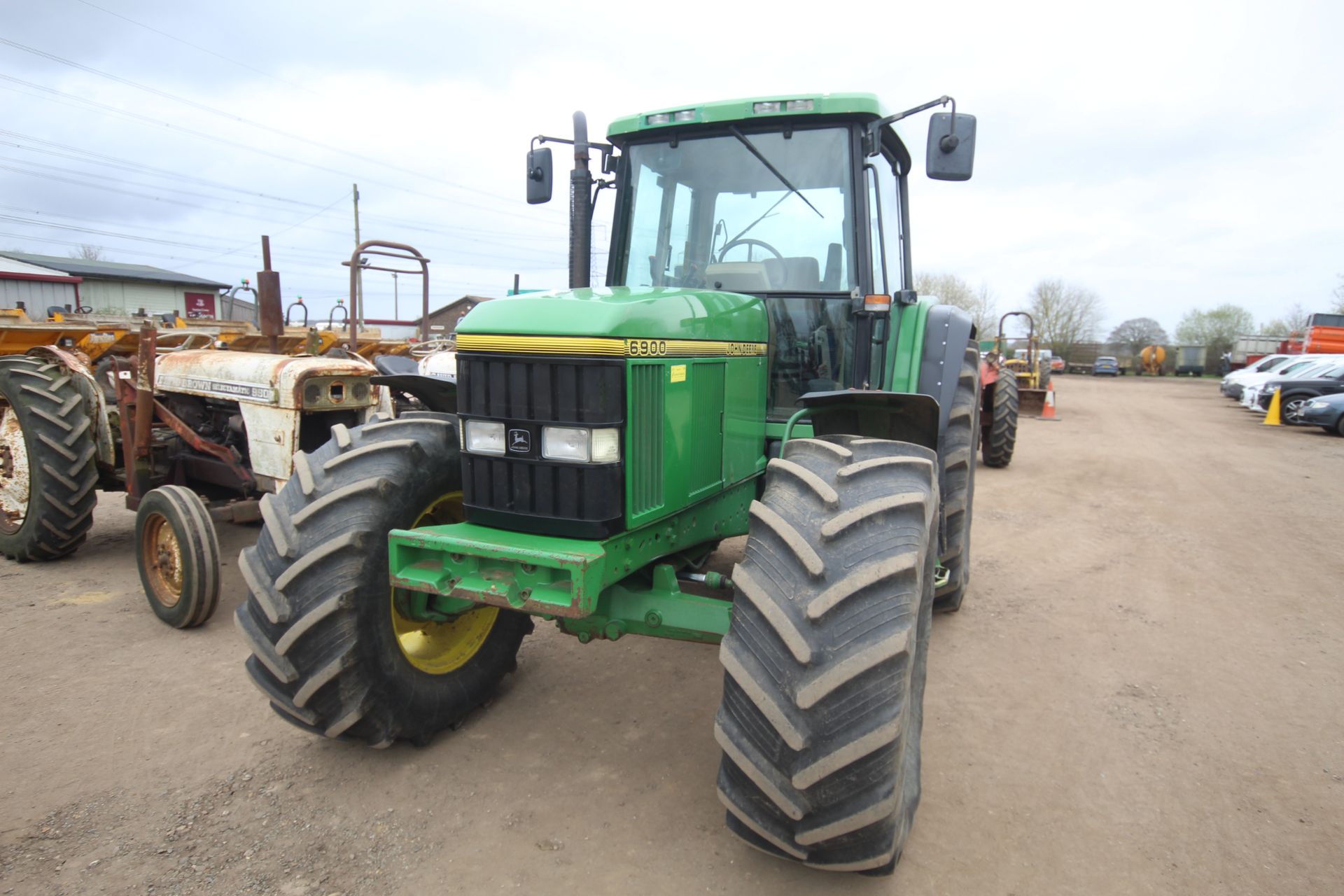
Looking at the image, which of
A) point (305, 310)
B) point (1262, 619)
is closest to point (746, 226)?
point (1262, 619)

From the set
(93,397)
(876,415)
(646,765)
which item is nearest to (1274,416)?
(876,415)

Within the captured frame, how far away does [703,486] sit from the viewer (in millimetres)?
3166

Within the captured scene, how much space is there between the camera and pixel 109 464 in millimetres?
5918

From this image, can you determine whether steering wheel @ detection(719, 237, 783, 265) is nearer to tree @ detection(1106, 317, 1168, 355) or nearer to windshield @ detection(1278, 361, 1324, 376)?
windshield @ detection(1278, 361, 1324, 376)

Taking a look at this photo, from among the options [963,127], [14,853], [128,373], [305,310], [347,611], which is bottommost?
[14,853]

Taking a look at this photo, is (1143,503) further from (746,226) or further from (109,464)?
(109,464)

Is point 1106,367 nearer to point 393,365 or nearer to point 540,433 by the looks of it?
point 393,365

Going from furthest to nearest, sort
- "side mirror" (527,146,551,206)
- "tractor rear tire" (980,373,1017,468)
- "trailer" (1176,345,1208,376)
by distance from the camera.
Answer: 1. "trailer" (1176,345,1208,376)
2. "tractor rear tire" (980,373,1017,468)
3. "side mirror" (527,146,551,206)

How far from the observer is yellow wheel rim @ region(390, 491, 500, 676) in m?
3.24

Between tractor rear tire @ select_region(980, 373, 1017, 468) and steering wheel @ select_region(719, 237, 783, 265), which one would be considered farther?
tractor rear tire @ select_region(980, 373, 1017, 468)

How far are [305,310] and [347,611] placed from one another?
6.07 metres

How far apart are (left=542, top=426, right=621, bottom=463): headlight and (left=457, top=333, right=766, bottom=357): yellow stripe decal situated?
0.82ft

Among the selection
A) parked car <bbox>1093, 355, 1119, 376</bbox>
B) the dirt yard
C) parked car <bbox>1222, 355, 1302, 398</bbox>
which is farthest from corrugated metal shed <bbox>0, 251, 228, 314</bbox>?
parked car <bbox>1093, 355, 1119, 376</bbox>

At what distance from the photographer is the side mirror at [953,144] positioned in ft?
11.0
